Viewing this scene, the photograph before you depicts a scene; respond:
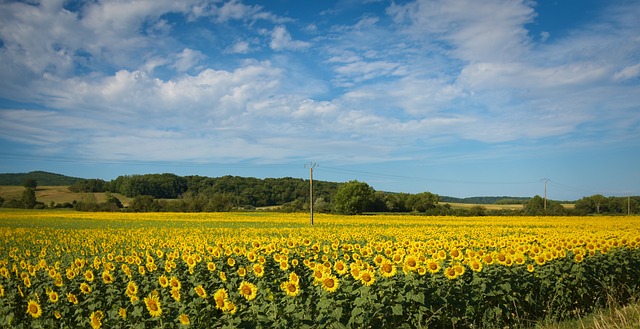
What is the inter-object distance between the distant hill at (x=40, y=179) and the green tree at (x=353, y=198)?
212 ft

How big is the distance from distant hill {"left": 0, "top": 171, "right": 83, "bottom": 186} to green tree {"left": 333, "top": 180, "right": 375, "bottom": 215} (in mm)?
64468

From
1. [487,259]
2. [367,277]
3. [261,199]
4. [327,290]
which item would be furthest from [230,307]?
[261,199]

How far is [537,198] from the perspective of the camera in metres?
81.9

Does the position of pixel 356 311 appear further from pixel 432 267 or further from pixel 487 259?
pixel 487 259

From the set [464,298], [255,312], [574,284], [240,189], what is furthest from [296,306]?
[240,189]

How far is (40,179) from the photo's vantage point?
343ft

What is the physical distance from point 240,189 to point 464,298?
8409 cm

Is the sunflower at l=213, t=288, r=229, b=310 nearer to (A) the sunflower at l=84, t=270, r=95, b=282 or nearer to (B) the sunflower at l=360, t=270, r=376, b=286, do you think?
(B) the sunflower at l=360, t=270, r=376, b=286

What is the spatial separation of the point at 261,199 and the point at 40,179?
5898 cm

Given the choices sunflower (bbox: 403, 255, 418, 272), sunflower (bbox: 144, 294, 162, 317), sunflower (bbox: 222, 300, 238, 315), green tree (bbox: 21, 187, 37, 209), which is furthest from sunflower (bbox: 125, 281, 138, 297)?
green tree (bbox: 21, 187, 37, 209)

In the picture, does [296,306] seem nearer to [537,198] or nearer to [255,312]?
[255,312]

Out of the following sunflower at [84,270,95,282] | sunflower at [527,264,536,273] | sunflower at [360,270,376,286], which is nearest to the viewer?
sunflower at [360,270,376,286]

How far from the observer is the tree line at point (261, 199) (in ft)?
227

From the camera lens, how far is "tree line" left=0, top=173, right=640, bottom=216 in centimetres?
6906
